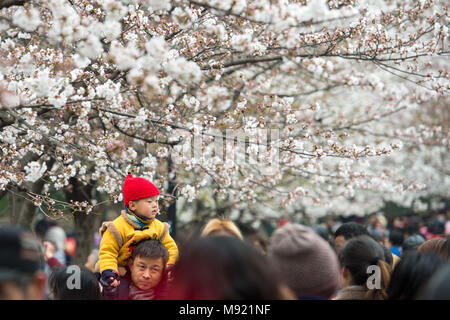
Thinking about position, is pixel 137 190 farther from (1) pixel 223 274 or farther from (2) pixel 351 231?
(1) pixel 223 274

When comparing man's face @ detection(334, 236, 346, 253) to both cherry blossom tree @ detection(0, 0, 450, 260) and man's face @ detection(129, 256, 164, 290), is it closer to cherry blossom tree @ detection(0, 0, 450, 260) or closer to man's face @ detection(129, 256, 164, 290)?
cherry blossom tree @ detection(0, 0, 450, 260)

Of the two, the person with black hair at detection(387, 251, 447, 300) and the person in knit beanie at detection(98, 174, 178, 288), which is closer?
the person with black hair at detection(387, 251, 447, 300)

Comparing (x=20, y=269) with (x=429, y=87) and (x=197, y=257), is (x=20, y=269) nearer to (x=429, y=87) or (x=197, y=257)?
(x=197, y=257)

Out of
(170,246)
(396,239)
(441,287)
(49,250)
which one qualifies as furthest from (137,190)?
(396,239)

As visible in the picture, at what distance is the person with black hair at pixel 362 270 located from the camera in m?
3.10

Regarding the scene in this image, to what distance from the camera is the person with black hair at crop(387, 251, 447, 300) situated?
277cm

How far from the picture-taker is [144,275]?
152 inches

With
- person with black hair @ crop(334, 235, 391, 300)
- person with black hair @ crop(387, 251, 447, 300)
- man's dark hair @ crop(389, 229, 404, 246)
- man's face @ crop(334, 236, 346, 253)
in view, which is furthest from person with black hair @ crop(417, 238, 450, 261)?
man's dark hair @ crop(389, 229, 404, 246)

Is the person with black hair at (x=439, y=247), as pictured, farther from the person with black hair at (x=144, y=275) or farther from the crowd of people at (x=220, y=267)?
the person with black hair at (x=144, y=275)

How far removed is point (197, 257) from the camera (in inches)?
71.0

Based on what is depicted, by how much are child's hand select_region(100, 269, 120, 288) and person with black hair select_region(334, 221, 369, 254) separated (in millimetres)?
2500

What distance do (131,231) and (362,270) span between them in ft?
6.37

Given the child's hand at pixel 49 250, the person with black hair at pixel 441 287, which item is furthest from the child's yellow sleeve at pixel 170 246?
the child's hand at pixel 49 250

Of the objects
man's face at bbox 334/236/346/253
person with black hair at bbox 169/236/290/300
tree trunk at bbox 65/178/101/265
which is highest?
→ tree trunk at bbox 65/178/101/265
